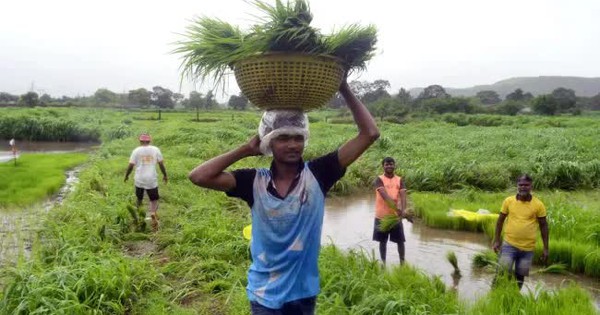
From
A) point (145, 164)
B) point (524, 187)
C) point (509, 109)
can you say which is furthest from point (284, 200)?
point (509, 109)

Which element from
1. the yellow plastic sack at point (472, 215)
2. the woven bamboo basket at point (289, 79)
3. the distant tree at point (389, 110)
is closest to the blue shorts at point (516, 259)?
the yellow plastic sack at point (472, 215)

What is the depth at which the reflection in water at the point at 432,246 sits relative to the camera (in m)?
5.85

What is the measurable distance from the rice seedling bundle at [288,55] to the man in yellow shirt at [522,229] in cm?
331

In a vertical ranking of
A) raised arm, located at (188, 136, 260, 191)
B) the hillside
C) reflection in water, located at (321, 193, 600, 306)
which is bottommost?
reflection in water, located at (321, 193, 600, 306)

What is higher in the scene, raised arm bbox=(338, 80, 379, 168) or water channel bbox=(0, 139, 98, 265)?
raised arm bbox=(338, 80, 379, 168)

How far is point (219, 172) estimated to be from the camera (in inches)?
90.3

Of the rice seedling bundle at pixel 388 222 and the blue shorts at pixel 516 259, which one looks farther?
the rice seedling bundle at pixel 388 222

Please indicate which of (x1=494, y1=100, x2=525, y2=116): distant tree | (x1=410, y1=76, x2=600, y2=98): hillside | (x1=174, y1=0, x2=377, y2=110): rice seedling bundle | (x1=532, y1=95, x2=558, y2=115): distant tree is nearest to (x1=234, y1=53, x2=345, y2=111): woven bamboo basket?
(x1=174, y1=0, x2=377, y2=110): rice seedling bundle

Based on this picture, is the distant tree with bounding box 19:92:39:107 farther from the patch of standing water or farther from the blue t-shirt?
the blue t-shirt

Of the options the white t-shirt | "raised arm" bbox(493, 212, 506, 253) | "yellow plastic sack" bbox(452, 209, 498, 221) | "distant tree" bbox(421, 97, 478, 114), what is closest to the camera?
"raised arm" bbox(493, 212, 506, 253)

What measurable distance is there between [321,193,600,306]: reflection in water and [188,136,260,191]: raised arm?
328cm

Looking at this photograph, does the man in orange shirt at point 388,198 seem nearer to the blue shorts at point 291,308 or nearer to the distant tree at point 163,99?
the blue shorts at point 291,308

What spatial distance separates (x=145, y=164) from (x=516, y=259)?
17.6 ft

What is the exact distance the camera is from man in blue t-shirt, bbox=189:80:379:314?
2.16 m
